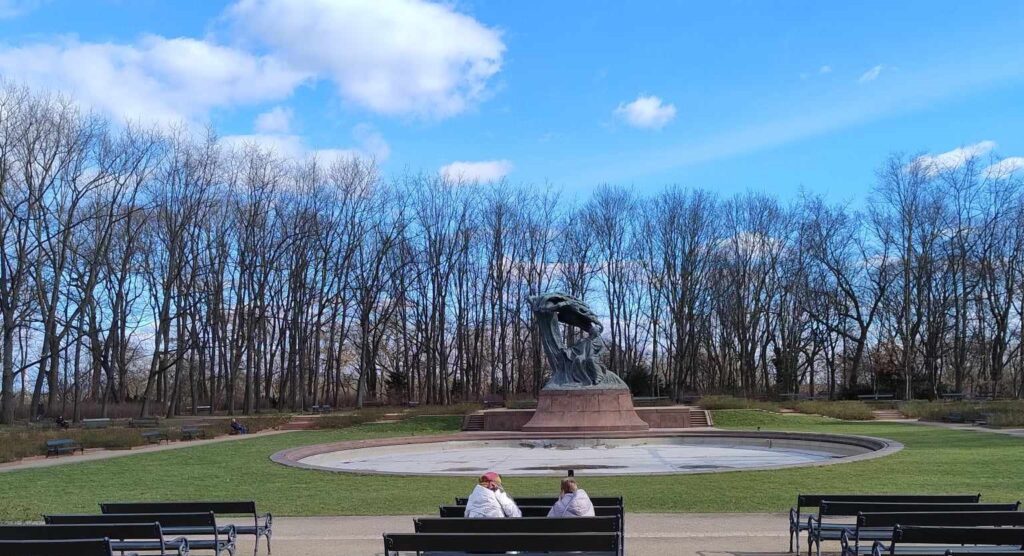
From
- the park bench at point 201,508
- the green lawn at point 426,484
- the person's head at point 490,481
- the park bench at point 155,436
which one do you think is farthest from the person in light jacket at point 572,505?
the park bench at point 155,436

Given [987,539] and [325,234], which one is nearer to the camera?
[987,539]

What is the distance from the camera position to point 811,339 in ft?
214

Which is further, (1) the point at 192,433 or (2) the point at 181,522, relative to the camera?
(1) the point at 192,433

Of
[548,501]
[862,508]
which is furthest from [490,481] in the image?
[862,508]

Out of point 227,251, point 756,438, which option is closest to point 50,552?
point 756,438

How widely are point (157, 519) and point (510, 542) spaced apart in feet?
14.3

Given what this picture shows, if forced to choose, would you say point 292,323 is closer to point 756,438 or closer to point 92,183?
point 92,183

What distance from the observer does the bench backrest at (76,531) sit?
7047 mm

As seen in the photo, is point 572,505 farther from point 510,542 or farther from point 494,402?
point 494,402

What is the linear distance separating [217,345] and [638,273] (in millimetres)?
30120

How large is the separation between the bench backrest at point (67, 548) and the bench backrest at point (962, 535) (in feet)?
20.1

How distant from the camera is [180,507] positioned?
936cm

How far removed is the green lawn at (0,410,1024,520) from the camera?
12797 mm

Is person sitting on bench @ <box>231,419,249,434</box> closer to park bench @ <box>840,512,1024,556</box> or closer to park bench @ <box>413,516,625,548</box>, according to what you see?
park bench @ <box>413,516,625,548</box>
